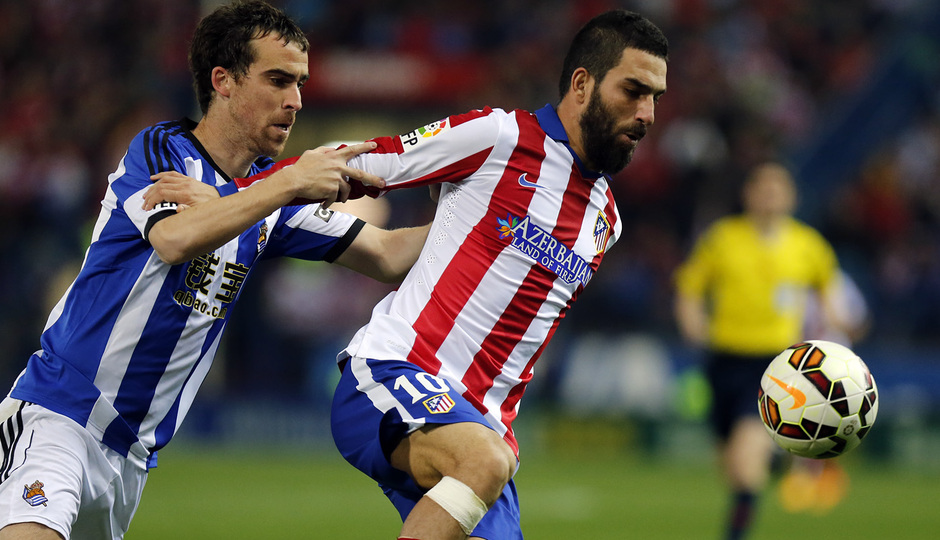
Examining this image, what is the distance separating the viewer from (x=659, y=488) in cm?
1173

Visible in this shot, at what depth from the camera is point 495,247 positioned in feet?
14.6

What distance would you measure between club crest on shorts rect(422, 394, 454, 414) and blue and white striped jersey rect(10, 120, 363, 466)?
2.98ft

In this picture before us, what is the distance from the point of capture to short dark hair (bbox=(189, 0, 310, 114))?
4441 mm

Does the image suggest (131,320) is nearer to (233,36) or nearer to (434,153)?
(233,36)

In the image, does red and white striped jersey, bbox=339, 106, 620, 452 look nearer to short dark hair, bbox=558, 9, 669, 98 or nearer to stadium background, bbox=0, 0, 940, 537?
short dark hair, bbox=558, 9, 669, 98

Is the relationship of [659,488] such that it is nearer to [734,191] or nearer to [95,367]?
[734,191]

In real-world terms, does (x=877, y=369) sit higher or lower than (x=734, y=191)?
lower

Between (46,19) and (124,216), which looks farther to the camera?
(46,19)

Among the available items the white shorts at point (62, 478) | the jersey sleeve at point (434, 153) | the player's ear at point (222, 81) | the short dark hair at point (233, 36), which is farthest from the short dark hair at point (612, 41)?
the white shorts at point (62, 478)

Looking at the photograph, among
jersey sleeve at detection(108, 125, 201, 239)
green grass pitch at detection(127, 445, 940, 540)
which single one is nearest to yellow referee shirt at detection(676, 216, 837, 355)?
green grass pitch at detection(127, 445, 940, 540)

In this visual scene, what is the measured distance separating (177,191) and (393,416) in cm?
105

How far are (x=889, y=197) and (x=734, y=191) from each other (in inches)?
89.3

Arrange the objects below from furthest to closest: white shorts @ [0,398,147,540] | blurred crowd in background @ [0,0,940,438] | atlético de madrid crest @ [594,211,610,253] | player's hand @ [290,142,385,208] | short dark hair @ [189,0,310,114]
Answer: blurred crowd in background @ [0,0,940,438], atlético de madrid crest @ [594,211,610,253], short dark hair @ [189,0,310,114], player's hand @ [290,142,385,208], white shorts @ [0,398,147,540]

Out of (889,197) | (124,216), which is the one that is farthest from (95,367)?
(889,197)
